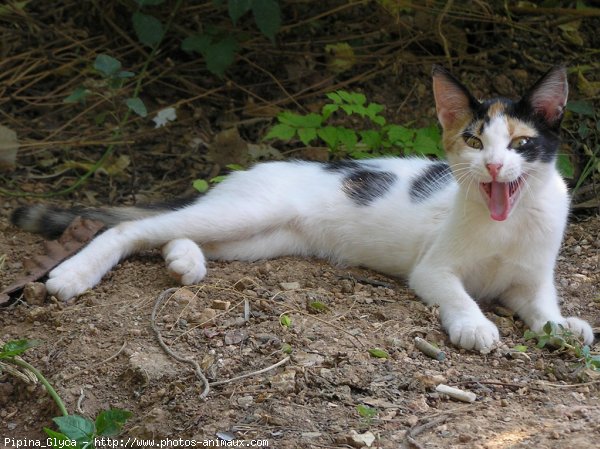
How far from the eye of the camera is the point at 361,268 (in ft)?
15.8

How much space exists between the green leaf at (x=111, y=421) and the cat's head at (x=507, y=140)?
173 centimetres

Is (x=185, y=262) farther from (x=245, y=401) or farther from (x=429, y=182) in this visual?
(x=429, y=182)

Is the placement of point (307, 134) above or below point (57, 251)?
above

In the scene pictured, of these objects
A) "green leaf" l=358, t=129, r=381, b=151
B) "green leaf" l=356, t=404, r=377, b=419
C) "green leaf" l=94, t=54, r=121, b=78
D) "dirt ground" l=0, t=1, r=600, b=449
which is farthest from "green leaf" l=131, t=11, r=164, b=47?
"green leaf" l=356, t=404, r=377, b=419

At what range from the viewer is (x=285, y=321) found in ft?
12.3

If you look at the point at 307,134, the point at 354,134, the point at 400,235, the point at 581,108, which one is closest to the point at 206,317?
the point at 400,235

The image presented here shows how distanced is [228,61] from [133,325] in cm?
255

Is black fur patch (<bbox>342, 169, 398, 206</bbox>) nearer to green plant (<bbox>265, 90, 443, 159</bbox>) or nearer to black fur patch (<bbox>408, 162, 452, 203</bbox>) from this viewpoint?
black fur patch (<bbox>408, 162, 452, 203</bbox>)

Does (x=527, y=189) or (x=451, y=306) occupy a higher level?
(x=527, y=189)

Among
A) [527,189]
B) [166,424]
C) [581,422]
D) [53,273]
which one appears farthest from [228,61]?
[581,422]

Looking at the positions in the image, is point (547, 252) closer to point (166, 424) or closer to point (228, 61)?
point (166, 424)

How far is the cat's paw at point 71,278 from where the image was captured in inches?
161

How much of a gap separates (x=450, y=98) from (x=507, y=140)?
0.41m

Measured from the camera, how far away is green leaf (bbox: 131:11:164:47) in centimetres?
571
